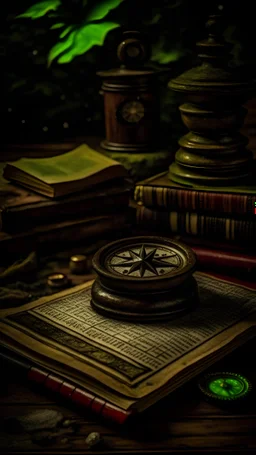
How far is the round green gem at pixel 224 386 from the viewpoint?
55.1 inches

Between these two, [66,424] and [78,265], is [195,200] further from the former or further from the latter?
[66,424]

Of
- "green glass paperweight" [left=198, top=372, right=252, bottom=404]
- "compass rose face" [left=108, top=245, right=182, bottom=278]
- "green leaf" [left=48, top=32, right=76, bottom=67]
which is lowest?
"green glass paperweight" [left=198, top=372, right=252, bottom=404]

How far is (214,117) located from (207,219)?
1.05ft

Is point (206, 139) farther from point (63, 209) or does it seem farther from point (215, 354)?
point (215, 354)

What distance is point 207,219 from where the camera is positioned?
2.04 metres

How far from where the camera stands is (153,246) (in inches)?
71.2

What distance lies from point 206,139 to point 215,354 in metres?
0.84

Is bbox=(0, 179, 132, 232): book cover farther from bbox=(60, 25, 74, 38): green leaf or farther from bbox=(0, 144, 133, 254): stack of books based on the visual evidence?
bbox=(60, 25, 74, 38): green leaf

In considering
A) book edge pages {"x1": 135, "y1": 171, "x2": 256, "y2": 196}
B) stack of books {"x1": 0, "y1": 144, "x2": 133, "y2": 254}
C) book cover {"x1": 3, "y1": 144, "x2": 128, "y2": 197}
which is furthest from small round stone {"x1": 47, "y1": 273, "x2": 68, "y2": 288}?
book edge pages {"x1": 135, "y1": 171, "x2": 256, "y2": 196}

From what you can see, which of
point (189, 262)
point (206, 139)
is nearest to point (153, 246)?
point (189, 262)

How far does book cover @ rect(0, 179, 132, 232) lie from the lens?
2.09 metres

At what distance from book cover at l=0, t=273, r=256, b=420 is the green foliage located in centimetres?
148

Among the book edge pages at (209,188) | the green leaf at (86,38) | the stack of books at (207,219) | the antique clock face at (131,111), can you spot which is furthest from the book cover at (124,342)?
the green leaf at (86,38)

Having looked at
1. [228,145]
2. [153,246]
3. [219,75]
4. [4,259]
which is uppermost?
[219,75]
